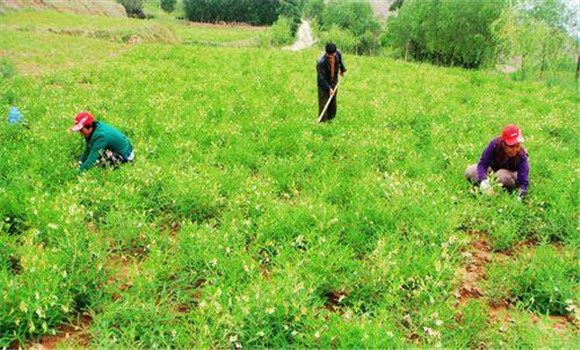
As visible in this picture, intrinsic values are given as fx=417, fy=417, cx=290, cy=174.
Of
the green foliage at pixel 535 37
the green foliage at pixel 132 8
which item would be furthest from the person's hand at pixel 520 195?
the green foliage at pixel 132 8

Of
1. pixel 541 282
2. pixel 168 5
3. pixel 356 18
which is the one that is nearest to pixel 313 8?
pixel 356 18

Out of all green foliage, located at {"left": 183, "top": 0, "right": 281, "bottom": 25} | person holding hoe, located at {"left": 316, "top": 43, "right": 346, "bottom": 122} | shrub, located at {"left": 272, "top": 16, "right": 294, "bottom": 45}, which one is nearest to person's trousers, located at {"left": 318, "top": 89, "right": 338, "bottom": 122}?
person holding hoe, located at {"left": 316, "top": 43, "right": 346, "bottom": 122}

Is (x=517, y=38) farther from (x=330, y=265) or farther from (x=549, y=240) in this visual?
(x=330, y=265)

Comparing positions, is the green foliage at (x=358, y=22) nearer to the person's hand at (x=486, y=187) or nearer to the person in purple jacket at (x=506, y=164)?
the person in purple jacket at (x=506, y=164)

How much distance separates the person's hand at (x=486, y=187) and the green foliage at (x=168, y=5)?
148 m

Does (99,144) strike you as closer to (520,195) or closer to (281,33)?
(520,195)

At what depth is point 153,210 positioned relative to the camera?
716 centimetres

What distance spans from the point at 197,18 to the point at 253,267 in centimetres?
13104

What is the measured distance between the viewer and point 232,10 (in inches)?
4904

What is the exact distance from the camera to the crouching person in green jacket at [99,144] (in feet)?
26.0

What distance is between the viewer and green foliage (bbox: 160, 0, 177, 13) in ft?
452

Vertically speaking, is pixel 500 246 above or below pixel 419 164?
below

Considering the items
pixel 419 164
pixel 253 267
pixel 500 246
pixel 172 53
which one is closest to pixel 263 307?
pixel 253 267

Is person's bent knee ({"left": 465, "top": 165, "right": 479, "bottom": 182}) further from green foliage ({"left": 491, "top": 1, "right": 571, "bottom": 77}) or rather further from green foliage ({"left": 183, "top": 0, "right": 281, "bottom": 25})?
green foliage ({"left": 183, "top": 0, "right": 281, "bottom": 25})
